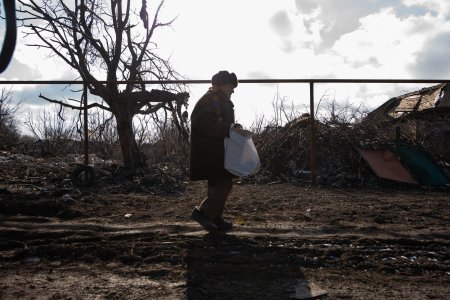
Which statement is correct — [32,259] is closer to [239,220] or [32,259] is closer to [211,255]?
[211,255]

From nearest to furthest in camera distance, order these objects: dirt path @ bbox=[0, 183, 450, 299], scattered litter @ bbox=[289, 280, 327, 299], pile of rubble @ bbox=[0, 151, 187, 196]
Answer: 1. scattered litter @ bbox=[289, 280, 327, 299]
2. dirt path @ bbox=[0, 183, 450, 299]
3. pile of rubble @ bbox=[0, 151, 187, 196]

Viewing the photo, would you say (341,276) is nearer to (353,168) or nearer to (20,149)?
(353,168)

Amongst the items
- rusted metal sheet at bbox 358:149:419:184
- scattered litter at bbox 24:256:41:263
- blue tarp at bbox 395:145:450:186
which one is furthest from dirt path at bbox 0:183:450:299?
blue tarp at bbox 395:145:450:186

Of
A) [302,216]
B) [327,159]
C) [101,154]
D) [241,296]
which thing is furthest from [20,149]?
[241,296]

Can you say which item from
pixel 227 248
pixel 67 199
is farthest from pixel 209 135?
pixel 67 199

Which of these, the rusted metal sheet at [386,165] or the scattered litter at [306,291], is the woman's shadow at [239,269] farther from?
the rusted metal sheet at [386,165]

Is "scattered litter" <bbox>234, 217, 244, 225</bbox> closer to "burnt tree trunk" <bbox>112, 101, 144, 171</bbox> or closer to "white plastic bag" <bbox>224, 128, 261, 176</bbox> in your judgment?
"white plastic bag" <bbox>224, 128, 261, 176</bbox>

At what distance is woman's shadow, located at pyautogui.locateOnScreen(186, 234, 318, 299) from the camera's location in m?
2.92

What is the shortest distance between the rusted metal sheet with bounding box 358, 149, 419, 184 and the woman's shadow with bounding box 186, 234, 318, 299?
13.8 ft

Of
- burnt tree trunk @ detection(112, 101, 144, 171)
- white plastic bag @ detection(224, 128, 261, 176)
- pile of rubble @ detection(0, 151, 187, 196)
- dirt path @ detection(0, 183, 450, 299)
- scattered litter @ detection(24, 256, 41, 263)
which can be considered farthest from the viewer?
burnt tree trunk @ detection(112, 101, 144, 171)

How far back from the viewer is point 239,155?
4.08 m

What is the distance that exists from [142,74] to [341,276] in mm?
7388

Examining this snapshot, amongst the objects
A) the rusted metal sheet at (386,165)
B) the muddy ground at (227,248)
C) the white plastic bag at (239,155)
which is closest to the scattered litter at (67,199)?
the muddy ground at (227,248)

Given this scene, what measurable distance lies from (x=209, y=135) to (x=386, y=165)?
4556 mm
